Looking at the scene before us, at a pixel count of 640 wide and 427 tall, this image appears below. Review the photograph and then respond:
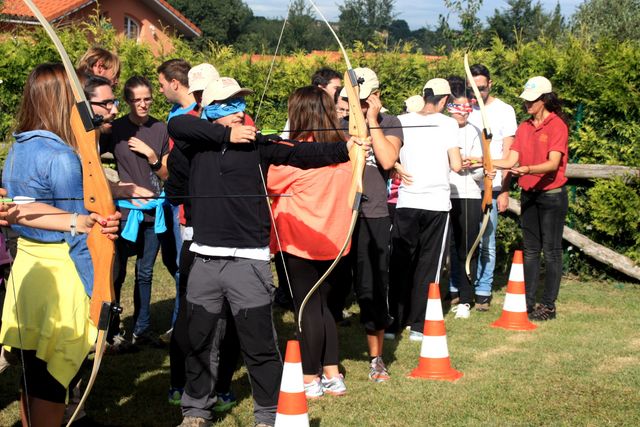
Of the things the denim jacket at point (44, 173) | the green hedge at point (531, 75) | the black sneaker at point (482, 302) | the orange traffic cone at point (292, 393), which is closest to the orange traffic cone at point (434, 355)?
the orange traffic cone at point (292, 393)

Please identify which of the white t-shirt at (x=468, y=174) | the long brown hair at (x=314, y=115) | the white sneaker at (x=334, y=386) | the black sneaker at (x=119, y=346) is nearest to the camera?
the long brown hair at (x=314, y=115)

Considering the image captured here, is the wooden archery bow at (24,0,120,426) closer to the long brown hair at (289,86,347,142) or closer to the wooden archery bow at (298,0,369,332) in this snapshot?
the wooden archery bow at (298,0,369,332)

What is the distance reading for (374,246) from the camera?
6.19m

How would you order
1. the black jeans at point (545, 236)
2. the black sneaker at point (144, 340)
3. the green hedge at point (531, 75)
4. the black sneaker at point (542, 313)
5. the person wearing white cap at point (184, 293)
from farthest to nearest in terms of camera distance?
the green hedge at point (531, 75) → the black sneaker at point (542, 313) → the black jeans at point (545, 236) → the black sneaker at point (144, 340) → the person wearing white cap at point (184, 293)

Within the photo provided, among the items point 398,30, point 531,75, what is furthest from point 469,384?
point 398,30

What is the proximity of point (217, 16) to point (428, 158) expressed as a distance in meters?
36.9

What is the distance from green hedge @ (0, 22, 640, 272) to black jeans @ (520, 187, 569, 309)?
77.7 inches

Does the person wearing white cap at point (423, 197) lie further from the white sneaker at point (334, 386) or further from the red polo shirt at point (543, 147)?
the white sneaker at point (334, 386)

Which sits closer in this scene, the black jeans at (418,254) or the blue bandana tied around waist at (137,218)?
the blue bandana tied around waist at (137,218)

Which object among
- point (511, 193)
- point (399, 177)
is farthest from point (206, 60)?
point (399, 177)

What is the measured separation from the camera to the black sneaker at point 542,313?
25.4ft

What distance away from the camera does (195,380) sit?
4.70m

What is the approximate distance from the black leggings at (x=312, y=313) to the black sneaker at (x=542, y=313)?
9.20ft

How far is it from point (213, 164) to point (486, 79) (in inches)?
171
